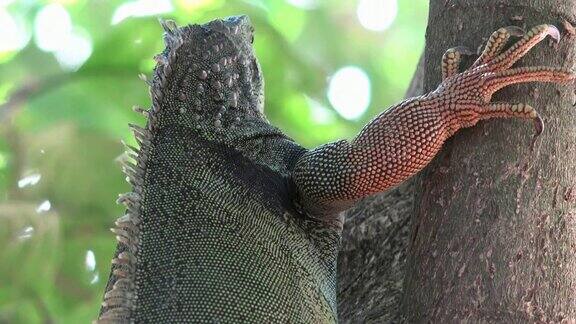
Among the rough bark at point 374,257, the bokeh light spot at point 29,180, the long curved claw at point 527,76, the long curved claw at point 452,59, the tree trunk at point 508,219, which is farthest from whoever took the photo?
the bokeh light spot at point 29,180

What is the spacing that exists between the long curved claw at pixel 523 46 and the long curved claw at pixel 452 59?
0.37 ft

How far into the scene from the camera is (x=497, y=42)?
2.72m

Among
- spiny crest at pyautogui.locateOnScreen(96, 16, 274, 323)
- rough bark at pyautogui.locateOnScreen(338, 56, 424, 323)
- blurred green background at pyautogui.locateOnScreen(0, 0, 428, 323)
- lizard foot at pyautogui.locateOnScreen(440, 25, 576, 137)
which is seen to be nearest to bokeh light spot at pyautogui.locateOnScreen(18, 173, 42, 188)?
Result: blurred green background at pyautogui.locateOnScreen(0, 0, 428, 323)

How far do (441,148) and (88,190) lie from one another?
2.63m

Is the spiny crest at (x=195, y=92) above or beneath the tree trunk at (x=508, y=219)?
above

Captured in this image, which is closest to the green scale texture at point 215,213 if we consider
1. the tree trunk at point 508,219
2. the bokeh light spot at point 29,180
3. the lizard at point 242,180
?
the lizard at point 242,180

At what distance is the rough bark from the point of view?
11.2ft

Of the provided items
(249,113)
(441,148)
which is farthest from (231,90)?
(441,148)

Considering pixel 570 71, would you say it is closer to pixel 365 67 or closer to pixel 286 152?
pixel 286 152

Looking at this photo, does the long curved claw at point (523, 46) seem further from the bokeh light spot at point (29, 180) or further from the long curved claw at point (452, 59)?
the bokeh light spot at point (29, 180)

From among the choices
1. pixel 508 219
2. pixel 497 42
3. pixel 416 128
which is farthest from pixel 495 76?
pixel 508 219

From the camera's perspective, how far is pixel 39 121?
4.88 m

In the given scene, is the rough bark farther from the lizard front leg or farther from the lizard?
the lizard front leg

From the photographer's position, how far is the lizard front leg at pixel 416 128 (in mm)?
2668
